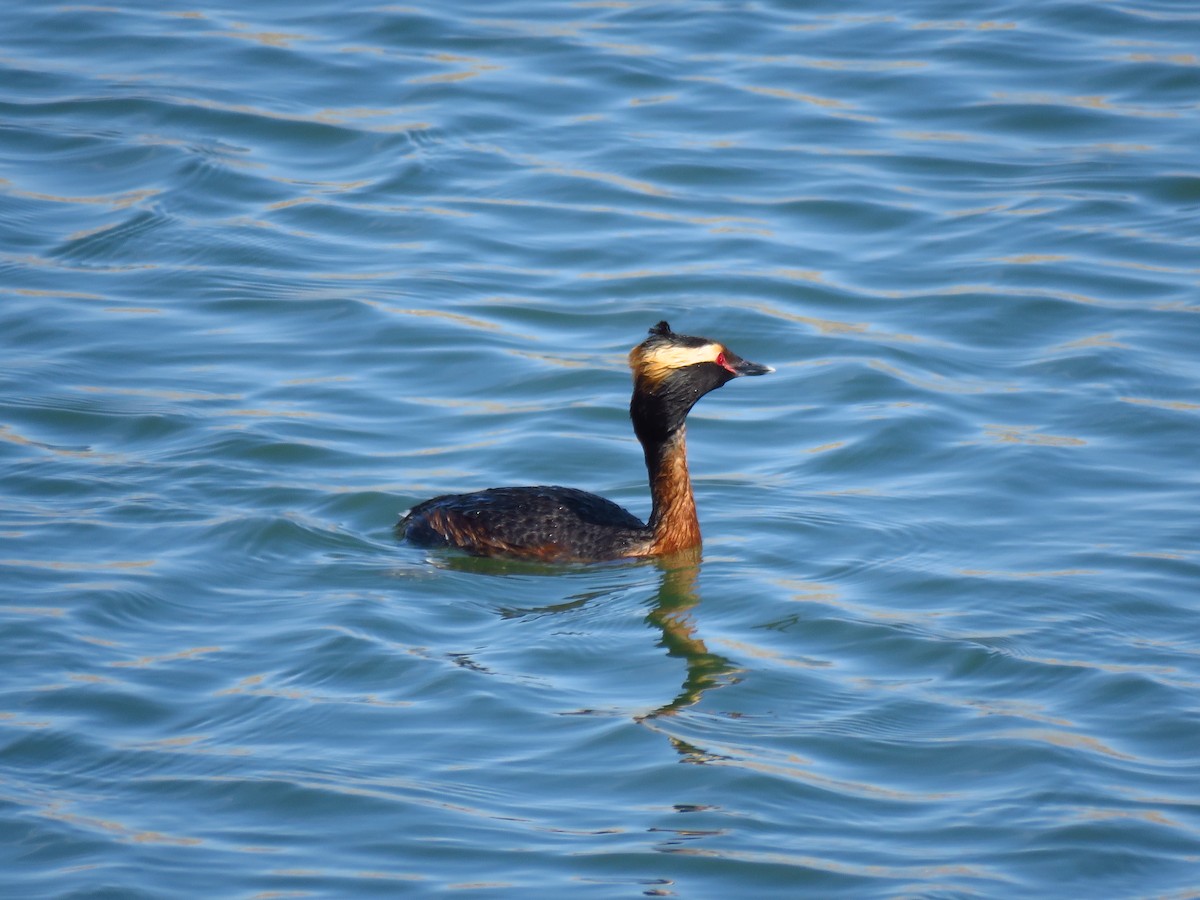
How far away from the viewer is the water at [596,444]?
7.93 metres

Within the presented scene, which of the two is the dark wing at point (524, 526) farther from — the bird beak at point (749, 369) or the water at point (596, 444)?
the bird beak at point (749, 369)

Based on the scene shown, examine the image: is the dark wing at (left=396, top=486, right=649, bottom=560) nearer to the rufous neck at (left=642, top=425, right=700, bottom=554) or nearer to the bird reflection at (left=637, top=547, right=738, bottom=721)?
the rufous neck at (left=642, top=425, right=700, bottom=554)

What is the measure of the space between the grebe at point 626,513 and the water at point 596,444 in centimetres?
19

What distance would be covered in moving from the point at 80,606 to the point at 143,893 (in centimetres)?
290

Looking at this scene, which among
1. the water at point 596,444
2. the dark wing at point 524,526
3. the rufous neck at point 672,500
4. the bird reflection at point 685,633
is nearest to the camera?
the water at point 596,444

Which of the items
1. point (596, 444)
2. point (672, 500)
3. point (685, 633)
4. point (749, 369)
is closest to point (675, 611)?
point (685, 633)

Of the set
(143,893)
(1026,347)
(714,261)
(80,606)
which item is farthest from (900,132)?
(143,893)

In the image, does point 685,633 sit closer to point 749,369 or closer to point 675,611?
point 675,611

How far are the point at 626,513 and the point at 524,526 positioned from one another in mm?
810

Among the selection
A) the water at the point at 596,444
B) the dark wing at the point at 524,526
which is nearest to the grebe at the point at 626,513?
the dark wing at the point at 524,526

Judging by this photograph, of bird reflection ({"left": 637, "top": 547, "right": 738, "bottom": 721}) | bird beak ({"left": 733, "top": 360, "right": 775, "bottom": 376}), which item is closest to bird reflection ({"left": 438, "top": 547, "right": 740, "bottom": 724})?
bird reflection ({"left": 637, "top": 547, "right": 738, "bottom": 721})

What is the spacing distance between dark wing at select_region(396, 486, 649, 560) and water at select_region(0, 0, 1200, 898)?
0.60 feet

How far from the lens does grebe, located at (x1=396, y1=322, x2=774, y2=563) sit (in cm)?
1055

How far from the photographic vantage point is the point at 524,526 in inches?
416
